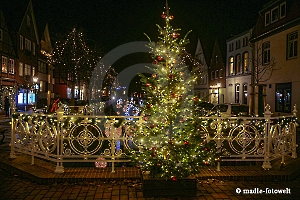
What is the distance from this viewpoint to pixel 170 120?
6.05 meters

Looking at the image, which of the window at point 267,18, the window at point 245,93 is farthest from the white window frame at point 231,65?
the window at point 267,18

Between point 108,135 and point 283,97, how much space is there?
731 inches

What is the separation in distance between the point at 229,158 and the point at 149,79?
10.5ft

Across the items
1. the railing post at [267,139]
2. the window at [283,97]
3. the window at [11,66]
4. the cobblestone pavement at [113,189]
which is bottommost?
the cobblestone pavement at [113,189]

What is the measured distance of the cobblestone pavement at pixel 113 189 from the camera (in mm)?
5934

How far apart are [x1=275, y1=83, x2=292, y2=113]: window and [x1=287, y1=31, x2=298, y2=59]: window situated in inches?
83.2

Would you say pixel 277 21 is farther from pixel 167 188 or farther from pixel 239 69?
pixel 167 188

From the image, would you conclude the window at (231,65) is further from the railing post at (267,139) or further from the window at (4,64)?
the railing post at (267,139)

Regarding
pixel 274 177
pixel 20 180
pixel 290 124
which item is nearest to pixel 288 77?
pixel 290 124

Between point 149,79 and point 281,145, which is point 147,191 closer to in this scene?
point 149,79

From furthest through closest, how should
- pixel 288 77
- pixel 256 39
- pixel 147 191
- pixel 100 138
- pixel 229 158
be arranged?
pixel 256 39
pixel 288 77
pixel 229 158
pixel 100 138
pixel 147 191

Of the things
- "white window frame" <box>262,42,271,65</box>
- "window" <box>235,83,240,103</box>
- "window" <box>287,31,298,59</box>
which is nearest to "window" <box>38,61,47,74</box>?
"window" <box>235,83,240,103</box>

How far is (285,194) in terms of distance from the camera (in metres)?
6.14

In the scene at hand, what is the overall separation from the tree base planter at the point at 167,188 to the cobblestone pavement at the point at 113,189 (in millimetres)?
173
